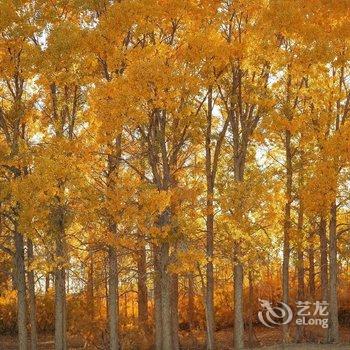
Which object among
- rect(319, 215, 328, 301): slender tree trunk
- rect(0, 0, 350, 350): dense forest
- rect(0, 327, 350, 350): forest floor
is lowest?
rect(0, 327, 350, 350): forest floor

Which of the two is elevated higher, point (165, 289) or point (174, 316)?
point (165, 289)

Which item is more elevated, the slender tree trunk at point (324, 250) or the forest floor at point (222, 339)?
the slender tree trunk at point (324, 250)

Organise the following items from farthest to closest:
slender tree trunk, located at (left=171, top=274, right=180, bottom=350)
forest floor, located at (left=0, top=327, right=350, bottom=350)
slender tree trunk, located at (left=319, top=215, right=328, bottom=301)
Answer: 1. forest floor, located at (left=0, top=327, right=350, bottom=350)
2. slender tree trunk, located at (left=319, top=215, right=328, bottom=301)
3. slender tree trunk, located at (left=171, top=274, right=180, bottom=350)

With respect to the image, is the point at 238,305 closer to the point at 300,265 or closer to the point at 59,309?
the point at 300,265

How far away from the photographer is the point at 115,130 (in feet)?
43.7

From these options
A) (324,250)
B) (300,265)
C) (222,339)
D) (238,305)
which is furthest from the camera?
(222,339)

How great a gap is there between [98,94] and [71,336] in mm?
10960

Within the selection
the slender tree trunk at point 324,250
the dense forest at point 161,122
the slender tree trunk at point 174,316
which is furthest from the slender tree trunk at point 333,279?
the slender tree trunk at point 174,316

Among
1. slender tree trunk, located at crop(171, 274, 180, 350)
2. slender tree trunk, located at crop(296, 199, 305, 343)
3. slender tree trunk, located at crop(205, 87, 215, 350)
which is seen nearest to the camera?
slender tree trunk, located at crop(205, 87, 215, 350)

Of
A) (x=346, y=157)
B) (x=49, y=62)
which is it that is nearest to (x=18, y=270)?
(x=49, y=62)

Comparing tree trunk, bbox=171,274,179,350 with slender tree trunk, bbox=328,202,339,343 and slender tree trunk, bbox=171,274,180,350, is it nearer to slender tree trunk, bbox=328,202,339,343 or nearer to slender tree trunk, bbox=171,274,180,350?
slender tree trunk, bbox=171,274,180,350

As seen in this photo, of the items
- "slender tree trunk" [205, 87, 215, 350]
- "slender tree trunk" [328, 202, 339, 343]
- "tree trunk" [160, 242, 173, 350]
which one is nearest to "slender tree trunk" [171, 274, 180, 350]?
"slender tree trunk" [205, 87, 215, 350]

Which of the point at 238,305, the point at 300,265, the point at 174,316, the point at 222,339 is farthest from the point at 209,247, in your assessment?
the point at 222,339

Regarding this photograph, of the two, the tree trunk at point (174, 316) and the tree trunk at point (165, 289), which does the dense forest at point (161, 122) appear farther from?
the tree trunk at point (174, 316)
